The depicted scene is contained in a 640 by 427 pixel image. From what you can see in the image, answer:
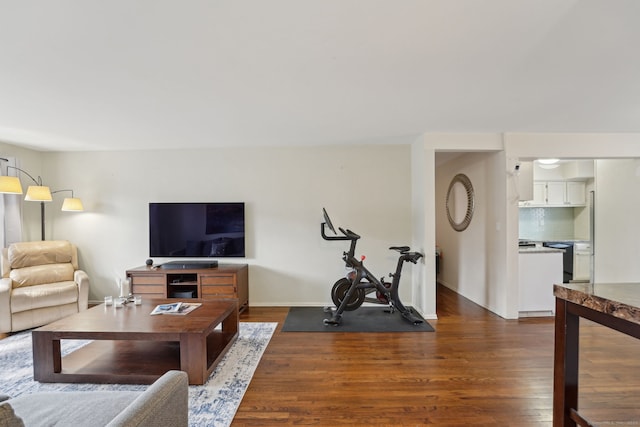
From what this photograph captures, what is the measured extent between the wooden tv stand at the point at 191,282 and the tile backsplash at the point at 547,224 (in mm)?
5676

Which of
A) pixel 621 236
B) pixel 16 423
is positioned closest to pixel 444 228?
pixel 621 236

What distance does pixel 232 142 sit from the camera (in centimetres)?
398

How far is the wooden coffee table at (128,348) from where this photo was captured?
2180 millimetres

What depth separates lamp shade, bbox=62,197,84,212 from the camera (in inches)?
154

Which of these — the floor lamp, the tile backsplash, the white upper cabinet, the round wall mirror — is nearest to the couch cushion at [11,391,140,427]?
the floor lamp

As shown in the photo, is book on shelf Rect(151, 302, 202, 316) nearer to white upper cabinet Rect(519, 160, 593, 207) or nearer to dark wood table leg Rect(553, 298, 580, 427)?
dark wood table leg Rect(553, 298, 580, 427)

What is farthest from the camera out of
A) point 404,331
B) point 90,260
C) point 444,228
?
point 444,228

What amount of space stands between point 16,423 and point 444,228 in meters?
5.71

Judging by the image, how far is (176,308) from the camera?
8.77ft

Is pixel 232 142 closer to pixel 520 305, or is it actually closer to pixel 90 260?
pixel 90 260

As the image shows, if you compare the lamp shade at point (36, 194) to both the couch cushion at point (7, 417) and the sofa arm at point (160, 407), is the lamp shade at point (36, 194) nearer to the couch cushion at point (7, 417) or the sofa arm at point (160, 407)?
the sofa arm at point (160, 407)

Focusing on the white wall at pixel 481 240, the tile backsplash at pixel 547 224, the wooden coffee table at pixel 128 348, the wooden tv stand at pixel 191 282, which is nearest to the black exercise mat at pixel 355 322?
the wooden tv stand at pixel 191 282

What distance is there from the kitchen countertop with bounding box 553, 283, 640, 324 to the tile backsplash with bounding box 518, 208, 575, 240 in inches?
216

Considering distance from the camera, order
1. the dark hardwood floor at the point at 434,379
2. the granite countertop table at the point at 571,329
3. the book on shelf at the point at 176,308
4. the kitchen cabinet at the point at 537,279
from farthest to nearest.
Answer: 1. the kitchen cabinet at the point at 537,279
2. the book on shelf at the point at 176,308
3. the dark hardwood floor at the point at 434,379
4. the granite countertop table at the point at 571,329
